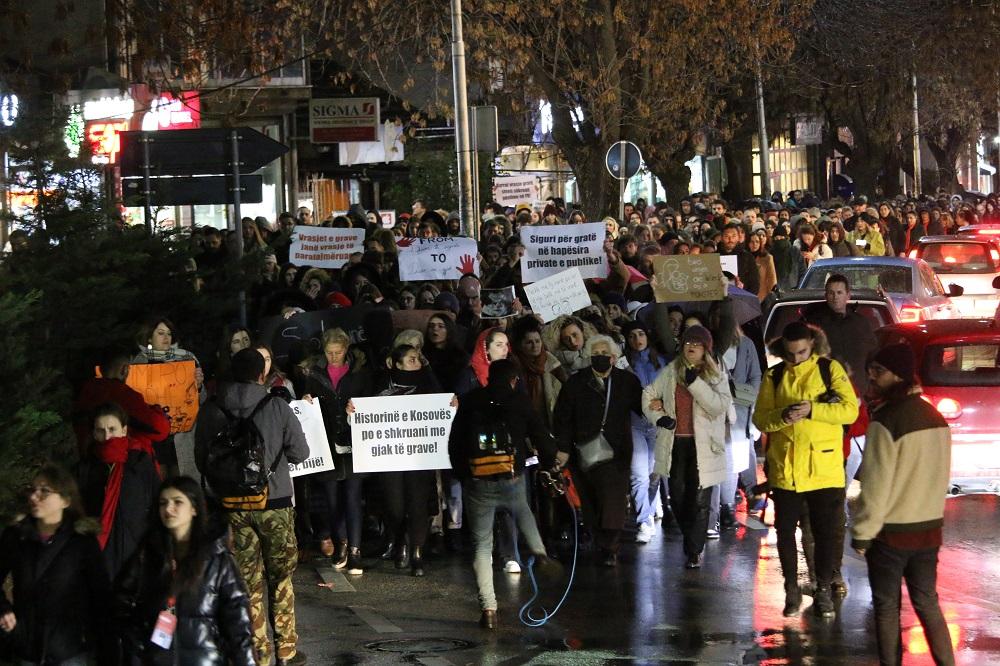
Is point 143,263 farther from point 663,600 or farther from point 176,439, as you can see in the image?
point 663,600

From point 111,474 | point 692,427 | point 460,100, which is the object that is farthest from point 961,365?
point 460,100

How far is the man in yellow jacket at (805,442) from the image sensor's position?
33.2ft

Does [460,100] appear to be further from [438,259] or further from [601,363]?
[601,363]

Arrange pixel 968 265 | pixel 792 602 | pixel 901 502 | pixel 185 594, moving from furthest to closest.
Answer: pixel 968 265, pixel 792 602, pixel 901 502, pixel 185 594

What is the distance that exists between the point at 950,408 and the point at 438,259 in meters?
6.55

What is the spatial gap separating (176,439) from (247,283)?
3.41 m

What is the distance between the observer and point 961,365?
1374 centimetres

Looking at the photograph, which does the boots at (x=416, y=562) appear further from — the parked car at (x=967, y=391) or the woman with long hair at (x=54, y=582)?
the woman with long hair at (x=54, y=582)

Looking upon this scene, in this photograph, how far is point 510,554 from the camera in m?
12.5

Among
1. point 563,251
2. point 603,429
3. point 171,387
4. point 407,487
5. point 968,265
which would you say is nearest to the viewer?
point 171,387

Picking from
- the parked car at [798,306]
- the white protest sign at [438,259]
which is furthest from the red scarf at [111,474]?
the white protest sign at [438,259]

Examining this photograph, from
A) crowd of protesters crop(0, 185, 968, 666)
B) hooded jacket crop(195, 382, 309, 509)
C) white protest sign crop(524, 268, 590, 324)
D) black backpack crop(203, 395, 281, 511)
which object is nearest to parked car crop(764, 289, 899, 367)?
crowd of protesters crop(0, 185, 968, 666)

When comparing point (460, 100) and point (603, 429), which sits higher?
point (460, 100)

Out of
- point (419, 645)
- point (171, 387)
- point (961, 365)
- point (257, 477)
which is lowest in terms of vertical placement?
point (419, 645)
